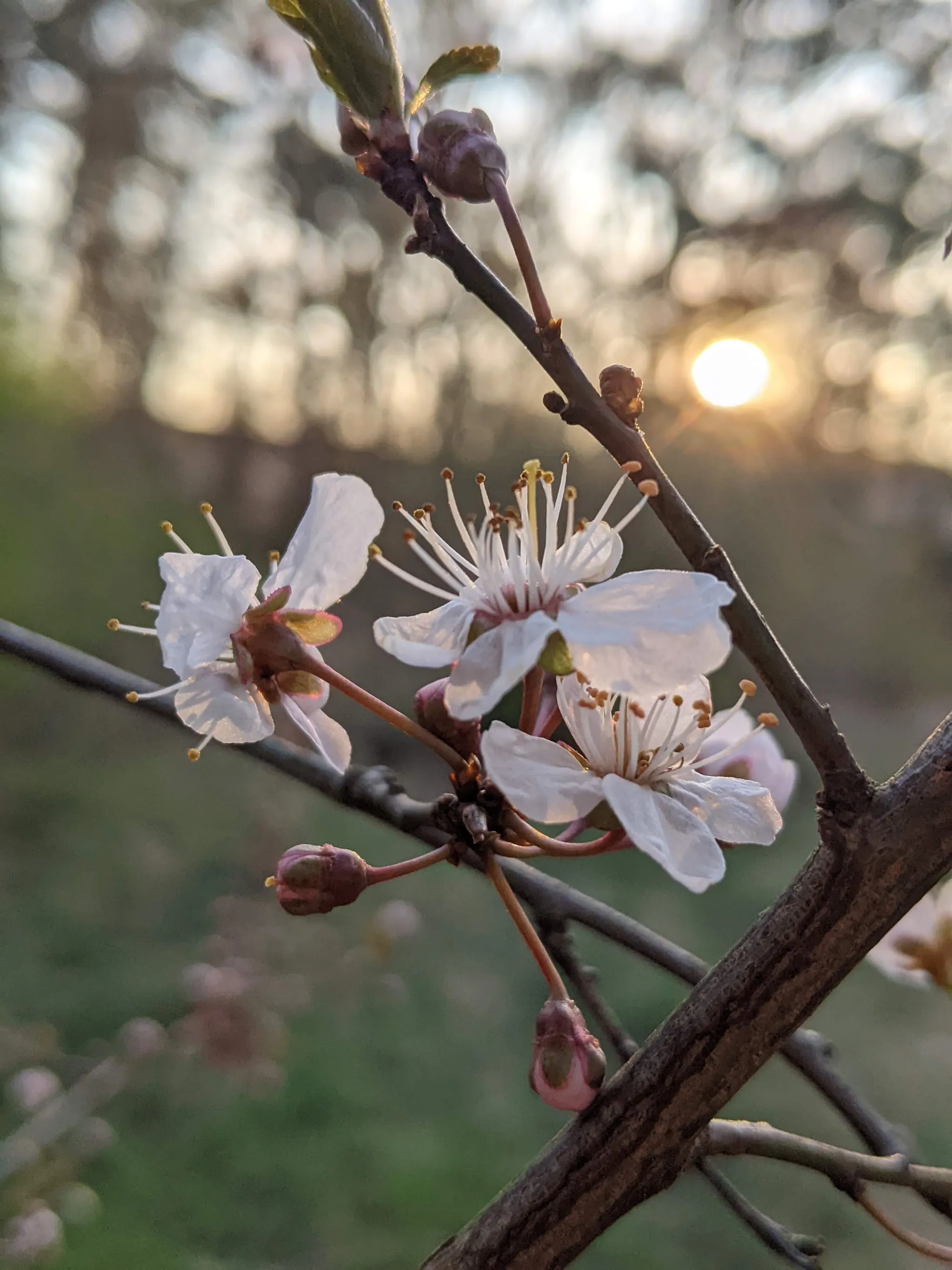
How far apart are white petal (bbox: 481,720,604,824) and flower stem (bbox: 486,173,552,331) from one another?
137mm

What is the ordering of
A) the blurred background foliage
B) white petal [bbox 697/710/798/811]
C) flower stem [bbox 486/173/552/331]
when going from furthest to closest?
the blurred background foliage → white petal [bbox 697/710/798/811] → flower stem [bbox 486/173/552/331]

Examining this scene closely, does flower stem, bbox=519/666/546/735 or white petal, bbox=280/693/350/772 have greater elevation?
flower stem, bbox=519/666/546/735

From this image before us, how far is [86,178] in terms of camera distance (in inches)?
136

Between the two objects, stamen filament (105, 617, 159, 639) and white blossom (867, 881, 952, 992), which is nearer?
stamen filament (105, 617, 159, 639)

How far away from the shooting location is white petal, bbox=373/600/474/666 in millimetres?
326

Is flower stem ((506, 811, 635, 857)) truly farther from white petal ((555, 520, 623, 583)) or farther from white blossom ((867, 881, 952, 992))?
white blossom ((867, 881, 952, 992))

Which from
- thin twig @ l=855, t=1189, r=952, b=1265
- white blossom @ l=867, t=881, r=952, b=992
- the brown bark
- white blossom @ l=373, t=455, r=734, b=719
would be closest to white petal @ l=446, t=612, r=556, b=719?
white blossom @ l=373, t=455, r=734, b=719

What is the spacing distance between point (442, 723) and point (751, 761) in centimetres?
23

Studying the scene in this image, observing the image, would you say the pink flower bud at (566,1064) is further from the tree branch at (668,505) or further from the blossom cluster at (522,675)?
the tree branch at (668,505)

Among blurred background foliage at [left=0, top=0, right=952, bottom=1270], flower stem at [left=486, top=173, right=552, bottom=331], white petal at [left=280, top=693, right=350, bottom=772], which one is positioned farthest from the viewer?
blurred background foliage at [left=0, top=0, right=952, bottom=1270]

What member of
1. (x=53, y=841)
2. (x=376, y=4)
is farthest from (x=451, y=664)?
(x=53, y=841)

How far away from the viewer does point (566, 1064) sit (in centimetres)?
31

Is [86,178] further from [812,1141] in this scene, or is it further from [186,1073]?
[812,1141]

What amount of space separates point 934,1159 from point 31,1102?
1.89m
